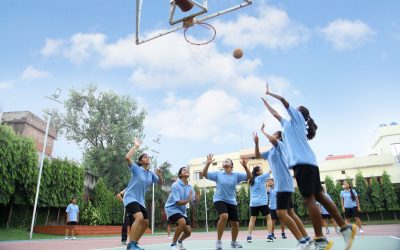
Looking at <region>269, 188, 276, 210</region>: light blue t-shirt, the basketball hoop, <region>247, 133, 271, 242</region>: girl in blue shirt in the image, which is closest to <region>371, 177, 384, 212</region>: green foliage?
<region>269, 188, 276, 210</region>: light blue t-shirt

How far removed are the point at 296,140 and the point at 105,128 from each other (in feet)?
108

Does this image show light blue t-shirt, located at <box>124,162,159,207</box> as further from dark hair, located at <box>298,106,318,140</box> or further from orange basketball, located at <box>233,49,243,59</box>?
orange basketball, located at <box>233,49,243,59</box>

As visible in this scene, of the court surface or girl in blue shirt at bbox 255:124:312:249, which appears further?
the court surface

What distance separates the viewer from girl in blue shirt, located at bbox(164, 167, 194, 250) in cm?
696

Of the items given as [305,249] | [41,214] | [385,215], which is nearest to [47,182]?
[41,214]

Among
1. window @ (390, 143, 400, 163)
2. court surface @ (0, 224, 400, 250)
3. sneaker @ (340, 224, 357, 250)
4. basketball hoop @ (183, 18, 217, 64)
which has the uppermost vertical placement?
window @ (390, 143, 400, 163)

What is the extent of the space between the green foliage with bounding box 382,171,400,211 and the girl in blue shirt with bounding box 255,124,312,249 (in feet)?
91.5

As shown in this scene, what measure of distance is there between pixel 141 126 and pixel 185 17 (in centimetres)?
2869

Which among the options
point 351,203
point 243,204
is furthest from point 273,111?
point 243,204

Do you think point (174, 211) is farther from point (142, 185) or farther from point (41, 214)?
point (41, 214)

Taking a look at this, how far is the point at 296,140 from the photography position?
499 cm

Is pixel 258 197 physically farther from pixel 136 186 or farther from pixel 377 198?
pixel 377 198

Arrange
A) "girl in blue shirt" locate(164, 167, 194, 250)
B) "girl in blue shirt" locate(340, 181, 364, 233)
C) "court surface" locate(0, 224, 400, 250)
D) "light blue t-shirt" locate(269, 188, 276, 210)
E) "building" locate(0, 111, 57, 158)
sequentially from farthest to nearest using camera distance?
"building" locate(0, 111, 57, 158), "girl in blue shirt" locate(340, 181, 364, 233), "light blue t-shirt" locate(269, 188, 276, 210), "girl in blue shirt" locate(164, 167, 194, 250), "court surface" locate(0, 224, 400, 250)

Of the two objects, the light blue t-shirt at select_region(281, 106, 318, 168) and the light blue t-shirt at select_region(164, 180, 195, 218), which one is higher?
the light blue t-shirt at select_region(281, 106, 318, 168)
